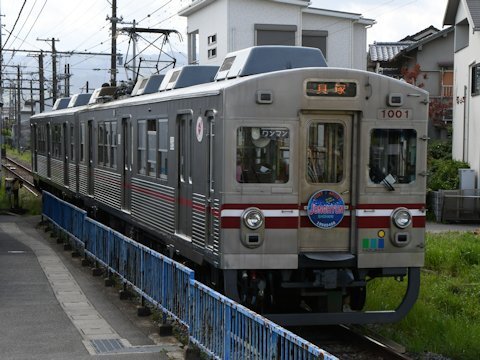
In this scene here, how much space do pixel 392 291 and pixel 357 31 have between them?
81.2ft

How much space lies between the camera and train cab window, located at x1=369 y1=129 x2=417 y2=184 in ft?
32.1

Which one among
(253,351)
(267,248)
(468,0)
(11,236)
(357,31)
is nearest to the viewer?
(253,351)

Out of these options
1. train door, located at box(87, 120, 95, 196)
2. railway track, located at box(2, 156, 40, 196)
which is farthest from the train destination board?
railway track, located at box(2, 156, 40, 196)

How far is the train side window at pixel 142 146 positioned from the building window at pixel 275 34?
64.3 ft

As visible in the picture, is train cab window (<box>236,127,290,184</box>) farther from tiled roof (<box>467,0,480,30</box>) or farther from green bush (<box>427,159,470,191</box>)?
green bush (<box>427,159,470,191</box>)

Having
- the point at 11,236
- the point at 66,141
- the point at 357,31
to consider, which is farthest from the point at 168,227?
the point at 357,31

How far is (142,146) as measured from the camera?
13.8 m

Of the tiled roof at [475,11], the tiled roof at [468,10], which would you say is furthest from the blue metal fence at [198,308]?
the tiled roof at [468,10]

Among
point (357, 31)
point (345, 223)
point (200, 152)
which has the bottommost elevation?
point (345, 223)

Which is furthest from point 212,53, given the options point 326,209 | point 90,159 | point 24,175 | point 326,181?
point 326,209

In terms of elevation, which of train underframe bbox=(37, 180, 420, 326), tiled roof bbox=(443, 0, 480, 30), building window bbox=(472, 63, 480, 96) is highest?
tiled roof bbox=(443, 0, 480, 30)

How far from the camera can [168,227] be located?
11875 mm

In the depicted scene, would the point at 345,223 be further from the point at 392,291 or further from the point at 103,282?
the point at 103,282

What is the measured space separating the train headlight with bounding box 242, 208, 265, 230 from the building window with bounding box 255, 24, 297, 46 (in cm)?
2419
